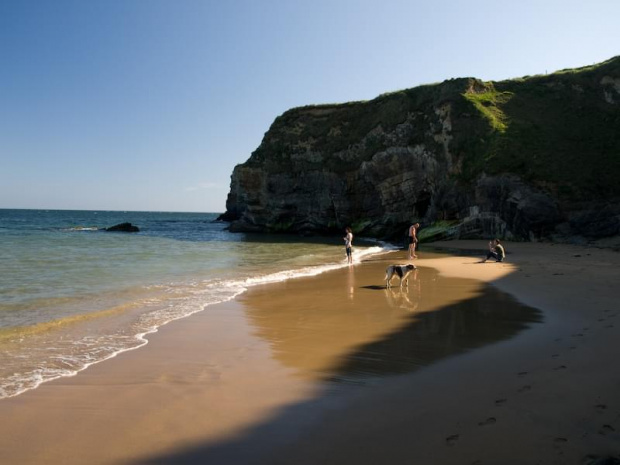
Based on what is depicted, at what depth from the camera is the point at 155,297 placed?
444 inches

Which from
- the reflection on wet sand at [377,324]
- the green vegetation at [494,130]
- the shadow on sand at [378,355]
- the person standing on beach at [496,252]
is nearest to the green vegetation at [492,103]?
the green vegetation at [494,130]

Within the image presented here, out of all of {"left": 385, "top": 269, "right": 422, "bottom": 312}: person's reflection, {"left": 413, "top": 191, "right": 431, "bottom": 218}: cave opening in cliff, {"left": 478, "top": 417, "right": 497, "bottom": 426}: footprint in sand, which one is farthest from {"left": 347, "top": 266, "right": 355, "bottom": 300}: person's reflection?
{"left": 413, "top": 191, "right": 431, "bottom": 218}: cave opening in cliff

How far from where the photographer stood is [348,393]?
4.70 m

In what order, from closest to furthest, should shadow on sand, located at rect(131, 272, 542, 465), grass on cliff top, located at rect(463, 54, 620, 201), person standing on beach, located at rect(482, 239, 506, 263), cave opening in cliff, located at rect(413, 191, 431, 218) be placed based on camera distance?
shadow on sand, located at rect(131, 272, 542, 465) → person standing on beach, located at rect(482, 239, 506, 263) → grass on cliff top, located at rect(463, 54, 620, 201) → cave opening in cliff, located at rect(413, 191, 431, 218)

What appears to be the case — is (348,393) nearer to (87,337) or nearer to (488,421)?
(488,421)

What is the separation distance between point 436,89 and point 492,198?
1602cm

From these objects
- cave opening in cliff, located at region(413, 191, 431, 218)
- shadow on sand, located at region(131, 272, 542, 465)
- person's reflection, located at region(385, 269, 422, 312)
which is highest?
cave opening in cliff, located at region(413, 191, 431, 218)

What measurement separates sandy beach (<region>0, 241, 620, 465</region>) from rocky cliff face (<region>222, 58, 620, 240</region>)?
68.3 ft

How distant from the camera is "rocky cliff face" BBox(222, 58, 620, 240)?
2762 cm

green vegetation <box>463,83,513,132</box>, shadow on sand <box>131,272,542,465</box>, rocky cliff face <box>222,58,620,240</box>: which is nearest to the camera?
shadow on sand <box>131,272,542,465</box>

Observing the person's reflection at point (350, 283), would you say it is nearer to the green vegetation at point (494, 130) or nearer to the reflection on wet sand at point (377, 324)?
the reflection on wet sand at point (377, 324)

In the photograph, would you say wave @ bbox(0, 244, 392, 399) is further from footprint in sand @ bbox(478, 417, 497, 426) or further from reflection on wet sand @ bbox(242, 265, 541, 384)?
footprint in sand @ bbox(478, 417, 497, 426)

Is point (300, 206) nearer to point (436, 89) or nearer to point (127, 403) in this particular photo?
point (436, 89)

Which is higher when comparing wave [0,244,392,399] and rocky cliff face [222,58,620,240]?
rocky cliff face [222,58,620,240]
